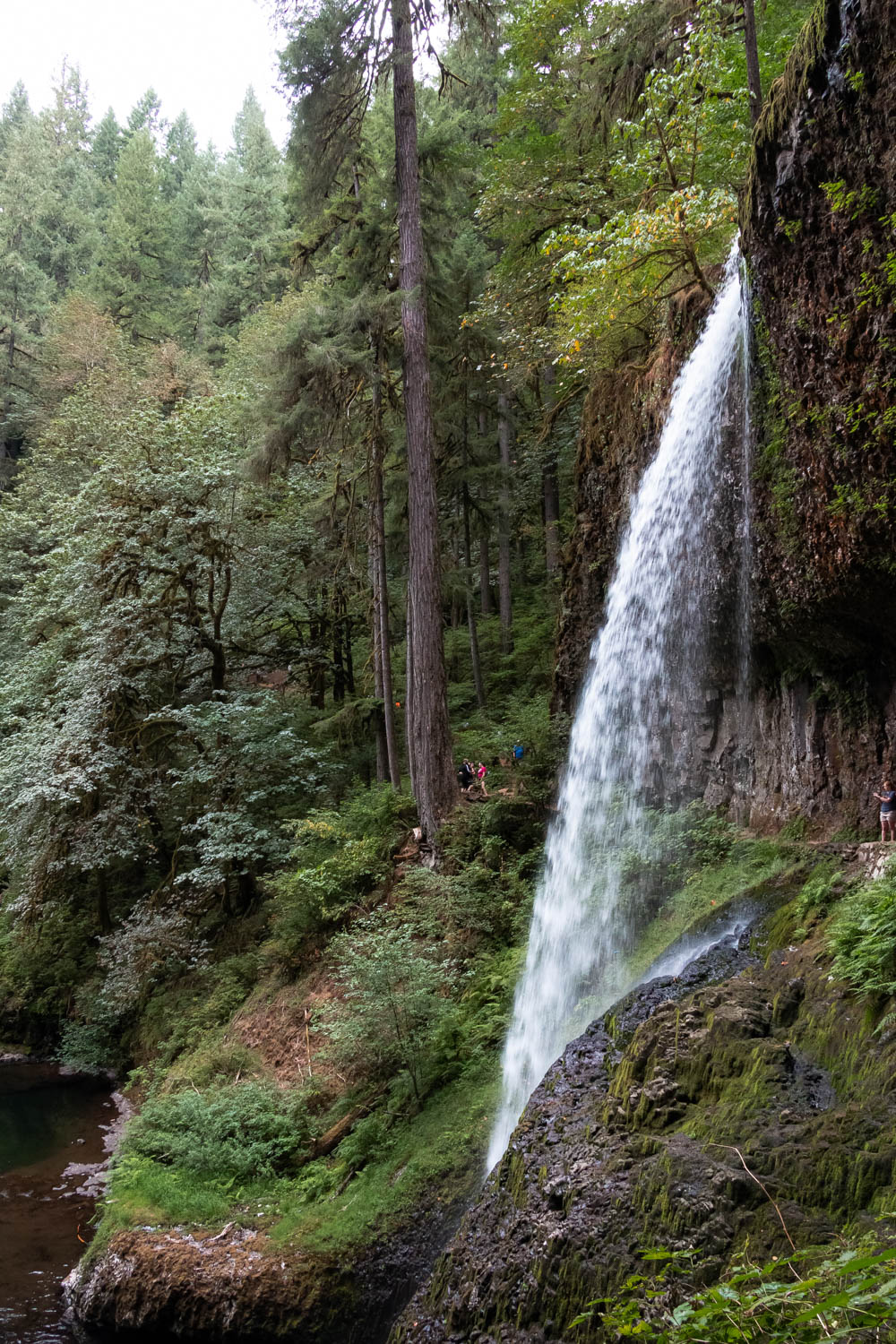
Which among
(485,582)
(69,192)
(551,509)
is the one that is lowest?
(485,582)

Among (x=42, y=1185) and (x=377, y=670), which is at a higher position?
(x=377, y=670)

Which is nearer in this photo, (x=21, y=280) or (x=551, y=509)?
(x=551, y=509)

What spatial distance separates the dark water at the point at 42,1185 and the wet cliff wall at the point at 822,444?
7.69 m

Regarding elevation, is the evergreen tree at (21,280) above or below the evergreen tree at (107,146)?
below

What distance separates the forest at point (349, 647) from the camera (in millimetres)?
8625

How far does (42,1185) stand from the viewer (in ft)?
31.9

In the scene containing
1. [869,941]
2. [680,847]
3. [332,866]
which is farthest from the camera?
[332,866]

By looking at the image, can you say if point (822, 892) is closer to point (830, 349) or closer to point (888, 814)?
point (888, 814)

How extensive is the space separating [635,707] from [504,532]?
9.47m

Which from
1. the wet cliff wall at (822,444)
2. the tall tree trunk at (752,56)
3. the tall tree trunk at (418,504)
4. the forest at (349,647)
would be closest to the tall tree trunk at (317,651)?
the forest at (349,647)

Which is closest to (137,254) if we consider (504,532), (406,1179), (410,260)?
(504,532)

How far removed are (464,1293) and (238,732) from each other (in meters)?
10.7

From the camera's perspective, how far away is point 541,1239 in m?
4.36

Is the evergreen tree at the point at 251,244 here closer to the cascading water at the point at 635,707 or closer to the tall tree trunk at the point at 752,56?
the tall tree trunk at the point at 752,56
